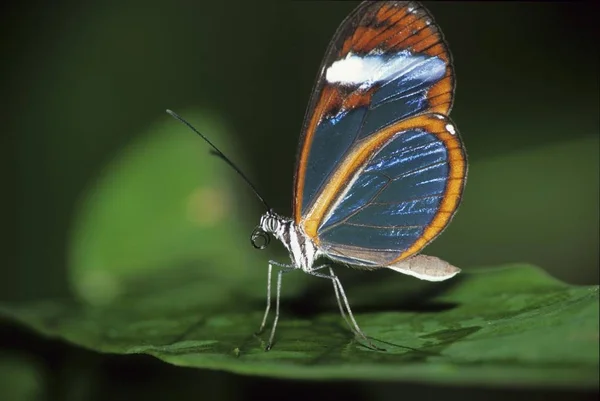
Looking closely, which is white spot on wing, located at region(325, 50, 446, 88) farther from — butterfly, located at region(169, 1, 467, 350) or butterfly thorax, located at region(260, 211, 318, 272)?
butterfly thorax, located at region(260, 211, 318, 272)

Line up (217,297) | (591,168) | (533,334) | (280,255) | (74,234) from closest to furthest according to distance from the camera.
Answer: (533,334), (217,297), (74,234), (591,168), (280,255)

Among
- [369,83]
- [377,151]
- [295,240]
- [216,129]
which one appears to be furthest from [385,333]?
[216,129]

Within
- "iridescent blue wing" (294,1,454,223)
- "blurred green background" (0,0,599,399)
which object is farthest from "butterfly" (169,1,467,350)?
"blurred green background" (0,0,599,399)

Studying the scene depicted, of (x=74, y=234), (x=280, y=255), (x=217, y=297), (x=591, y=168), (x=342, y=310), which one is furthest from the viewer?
(x=280, y=255)

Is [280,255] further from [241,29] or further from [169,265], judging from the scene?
[241,29]

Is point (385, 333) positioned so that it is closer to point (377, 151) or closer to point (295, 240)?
point (295, 240)

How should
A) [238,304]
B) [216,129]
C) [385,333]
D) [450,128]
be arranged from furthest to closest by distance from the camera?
[216,129] → [238,304] → [450,128] → [385,333]

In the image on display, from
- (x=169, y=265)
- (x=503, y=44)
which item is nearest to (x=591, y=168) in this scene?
(x=503, y=44)
